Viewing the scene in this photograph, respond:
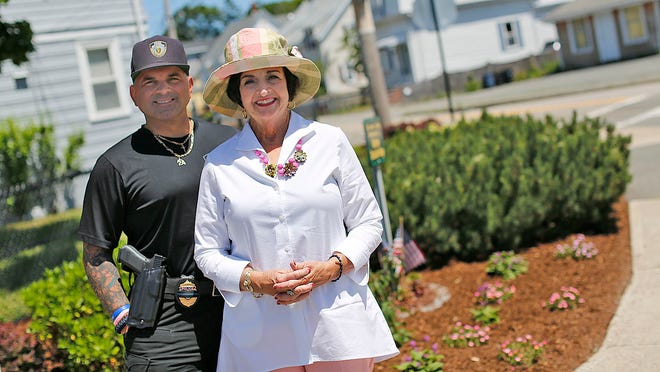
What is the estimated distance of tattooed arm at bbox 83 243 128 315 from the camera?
297 cm

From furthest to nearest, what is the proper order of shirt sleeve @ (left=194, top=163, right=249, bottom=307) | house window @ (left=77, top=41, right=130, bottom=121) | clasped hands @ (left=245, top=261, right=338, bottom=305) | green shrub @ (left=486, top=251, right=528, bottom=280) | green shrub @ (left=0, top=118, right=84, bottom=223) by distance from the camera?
house window @ (left=77, top=41, right=130, bottom=121) < green shrub @ (left=0, top=118, right=84, bottom=223) < green shrub @ (left=486, top=251, right=528, bottom=280) < shirt sleeve @ (left=194, top=163, right=249, bottom=307) < clasped hands @ (left=245, top=261, right=338, bottom=305)

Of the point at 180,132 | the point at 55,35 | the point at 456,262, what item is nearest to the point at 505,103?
the point at 55,35

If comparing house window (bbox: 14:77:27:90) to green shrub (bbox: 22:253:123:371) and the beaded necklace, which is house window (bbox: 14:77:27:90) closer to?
green shrub (bbox: 22:253:123:371)

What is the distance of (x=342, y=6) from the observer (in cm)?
4841

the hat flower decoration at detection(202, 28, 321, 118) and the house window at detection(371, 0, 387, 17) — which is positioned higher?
the house window at detection(371, 0, 387, 17)

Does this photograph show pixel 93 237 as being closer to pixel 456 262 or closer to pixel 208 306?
pixel 208 306

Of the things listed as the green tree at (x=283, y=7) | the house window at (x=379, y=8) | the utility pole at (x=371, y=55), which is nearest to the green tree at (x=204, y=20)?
the green tree at (x=283, y=7)

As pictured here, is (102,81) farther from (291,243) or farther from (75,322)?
(291,243)

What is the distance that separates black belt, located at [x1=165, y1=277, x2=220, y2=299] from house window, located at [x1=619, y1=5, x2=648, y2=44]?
1400 inches

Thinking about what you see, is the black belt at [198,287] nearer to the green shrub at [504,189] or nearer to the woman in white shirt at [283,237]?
the woman in white shirt at [283,237]

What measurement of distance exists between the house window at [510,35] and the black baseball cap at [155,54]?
42.1 meters

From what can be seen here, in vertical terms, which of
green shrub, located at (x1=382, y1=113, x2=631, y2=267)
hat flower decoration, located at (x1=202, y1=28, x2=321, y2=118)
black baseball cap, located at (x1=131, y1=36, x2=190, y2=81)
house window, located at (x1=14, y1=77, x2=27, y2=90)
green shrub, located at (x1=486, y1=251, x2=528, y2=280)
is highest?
house window, located at (x1=14, y1=77, x2=27, y2=90)

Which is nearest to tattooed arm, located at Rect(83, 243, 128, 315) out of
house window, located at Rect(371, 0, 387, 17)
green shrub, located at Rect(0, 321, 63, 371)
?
green shrub, located at Rect(0, 321, 63, 371)

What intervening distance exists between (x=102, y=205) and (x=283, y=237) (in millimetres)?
748
